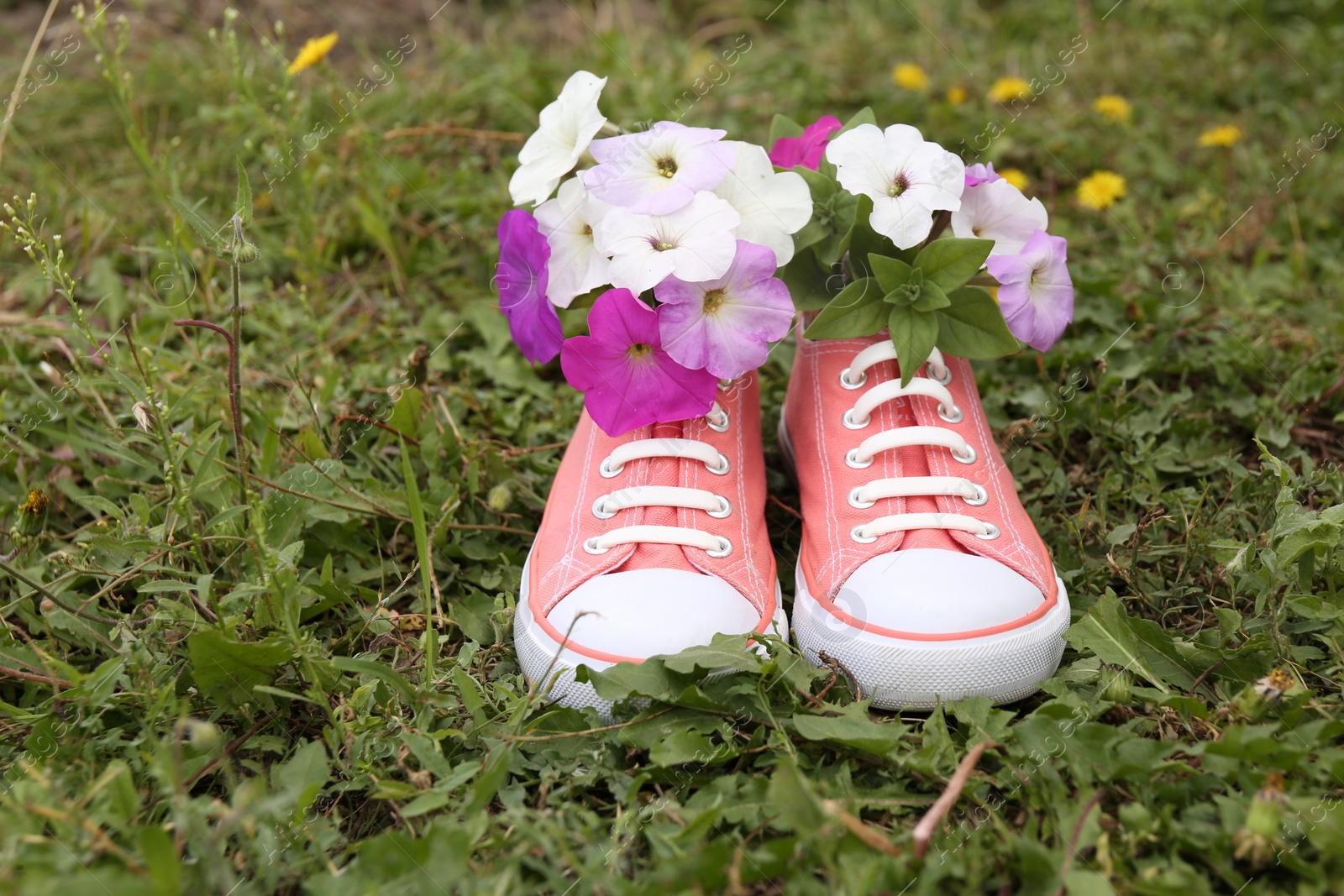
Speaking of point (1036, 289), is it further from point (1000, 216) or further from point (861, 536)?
point (861, 536)

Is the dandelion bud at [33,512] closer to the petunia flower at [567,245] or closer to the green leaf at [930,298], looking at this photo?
the petunia flower at [567,245]

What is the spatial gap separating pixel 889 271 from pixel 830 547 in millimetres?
450

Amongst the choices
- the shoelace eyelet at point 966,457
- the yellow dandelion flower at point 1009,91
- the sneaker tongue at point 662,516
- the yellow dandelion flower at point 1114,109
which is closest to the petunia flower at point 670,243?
the sneaker tongue at point 662,516

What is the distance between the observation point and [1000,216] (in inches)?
64.1

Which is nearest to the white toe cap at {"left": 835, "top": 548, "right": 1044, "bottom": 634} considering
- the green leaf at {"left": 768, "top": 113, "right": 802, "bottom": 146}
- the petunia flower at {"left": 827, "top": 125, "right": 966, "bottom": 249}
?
the petunia flower at {"left": 827, "top": 125, "right": 966, "bottom": 249}

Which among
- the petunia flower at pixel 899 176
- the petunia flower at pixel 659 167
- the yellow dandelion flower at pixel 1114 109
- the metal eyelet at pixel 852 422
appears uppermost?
the petunia flower at pixel 659 167

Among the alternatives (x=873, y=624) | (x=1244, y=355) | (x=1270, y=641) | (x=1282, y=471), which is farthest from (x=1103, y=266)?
(x=873, y=624)

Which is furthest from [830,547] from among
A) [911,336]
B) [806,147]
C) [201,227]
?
[201,227]

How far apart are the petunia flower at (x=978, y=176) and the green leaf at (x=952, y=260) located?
14 centimetres

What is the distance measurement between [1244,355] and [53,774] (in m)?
2.29

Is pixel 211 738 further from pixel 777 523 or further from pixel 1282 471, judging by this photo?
pixel 1282 471

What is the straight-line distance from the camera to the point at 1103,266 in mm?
2457

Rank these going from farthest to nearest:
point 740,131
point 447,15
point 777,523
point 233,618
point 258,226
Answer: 1. point 447,15
2. point 740,131
3. point 258,226
4. point 777,523
5. point 233,618

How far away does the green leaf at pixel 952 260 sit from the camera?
4.93 feet
